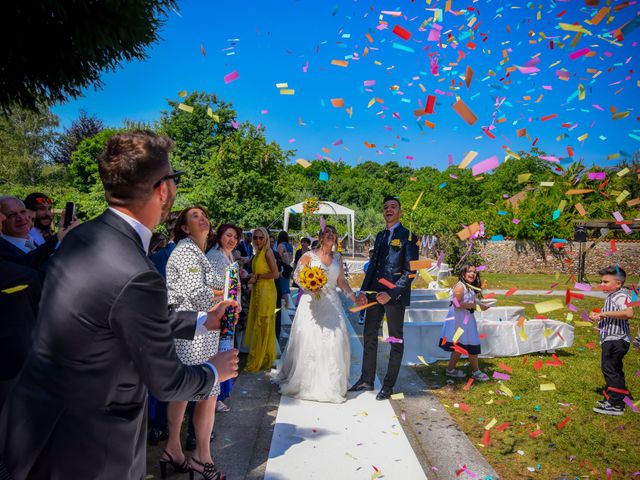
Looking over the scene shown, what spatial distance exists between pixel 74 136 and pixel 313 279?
172 ft

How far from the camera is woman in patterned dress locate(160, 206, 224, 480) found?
3592mm

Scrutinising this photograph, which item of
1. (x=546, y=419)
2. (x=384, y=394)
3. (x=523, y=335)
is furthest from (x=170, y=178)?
(x=523, y=335)

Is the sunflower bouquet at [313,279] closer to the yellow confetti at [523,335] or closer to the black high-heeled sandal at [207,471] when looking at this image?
the black high-heeled sandal at [207,471]

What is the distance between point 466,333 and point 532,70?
3587 millimetres

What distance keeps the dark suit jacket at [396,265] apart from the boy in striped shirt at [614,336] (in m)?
2.22

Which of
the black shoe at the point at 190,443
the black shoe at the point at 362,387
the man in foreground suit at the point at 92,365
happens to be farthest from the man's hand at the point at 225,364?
the black shoe at the point at 362,387

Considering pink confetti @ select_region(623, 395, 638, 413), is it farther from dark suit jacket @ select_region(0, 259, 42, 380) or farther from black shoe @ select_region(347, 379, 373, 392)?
dark suit jacket @ select_region(0, 259, 42, 380)

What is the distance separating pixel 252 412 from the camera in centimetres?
526

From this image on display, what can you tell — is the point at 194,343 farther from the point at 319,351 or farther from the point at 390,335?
the point at 390,335

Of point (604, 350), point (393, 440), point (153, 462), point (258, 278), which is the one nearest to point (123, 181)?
point (153, 462)

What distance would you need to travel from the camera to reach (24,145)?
39562 millimetres

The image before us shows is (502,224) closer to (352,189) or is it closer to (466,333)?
(466,333)

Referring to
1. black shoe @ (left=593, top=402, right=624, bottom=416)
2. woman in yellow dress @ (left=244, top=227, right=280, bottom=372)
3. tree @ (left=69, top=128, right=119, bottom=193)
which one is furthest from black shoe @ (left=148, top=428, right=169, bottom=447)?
tree @ (left=69, top=128, right=119, bottom=193)

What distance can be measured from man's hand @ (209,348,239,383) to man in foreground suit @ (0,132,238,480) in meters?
0.23
